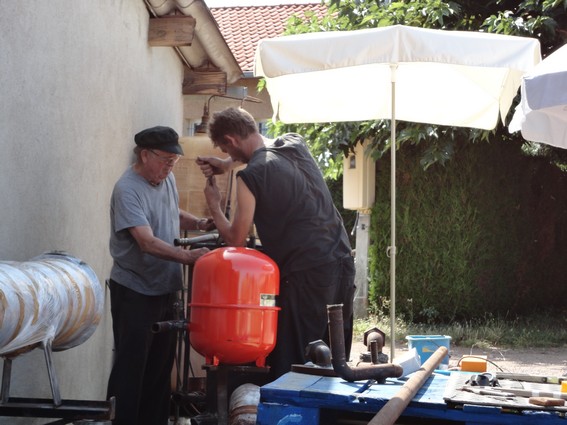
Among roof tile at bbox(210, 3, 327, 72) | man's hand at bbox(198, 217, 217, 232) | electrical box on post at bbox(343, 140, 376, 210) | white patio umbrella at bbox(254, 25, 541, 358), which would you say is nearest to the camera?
man's hand at bbox(198, 217, 217, 232)

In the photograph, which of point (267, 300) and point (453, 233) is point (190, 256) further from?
point (453, 233)

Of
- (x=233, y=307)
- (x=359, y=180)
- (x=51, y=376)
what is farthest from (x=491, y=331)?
(x=51, y=376)

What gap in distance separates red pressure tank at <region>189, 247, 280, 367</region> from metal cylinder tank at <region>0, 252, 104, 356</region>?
1.50ft

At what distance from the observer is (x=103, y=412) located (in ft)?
11.6

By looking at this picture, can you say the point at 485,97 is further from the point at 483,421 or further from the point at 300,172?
the point at 483,421

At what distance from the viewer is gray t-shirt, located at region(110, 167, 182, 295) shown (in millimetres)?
4930

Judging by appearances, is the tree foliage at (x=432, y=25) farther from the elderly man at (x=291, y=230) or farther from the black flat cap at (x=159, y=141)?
the elderly man at (x=291, y=230)

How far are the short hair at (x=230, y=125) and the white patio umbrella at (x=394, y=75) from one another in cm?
145

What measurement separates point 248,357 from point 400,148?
9.41m

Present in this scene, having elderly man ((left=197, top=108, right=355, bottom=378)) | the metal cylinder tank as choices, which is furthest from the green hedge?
the metal cylinder tank

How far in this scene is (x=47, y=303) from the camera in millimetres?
3562

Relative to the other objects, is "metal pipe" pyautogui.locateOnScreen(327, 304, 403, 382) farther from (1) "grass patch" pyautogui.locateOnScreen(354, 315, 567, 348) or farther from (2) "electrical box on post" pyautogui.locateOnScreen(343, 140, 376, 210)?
(2) "electrical box on post" pyautogui.locateOnScreen(343, 140, 376, 210)

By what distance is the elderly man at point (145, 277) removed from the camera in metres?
4.83

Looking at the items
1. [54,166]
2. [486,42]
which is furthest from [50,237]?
[486,42]
